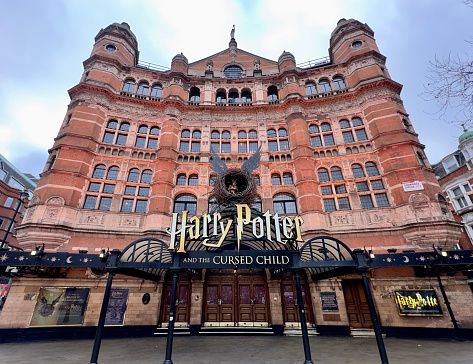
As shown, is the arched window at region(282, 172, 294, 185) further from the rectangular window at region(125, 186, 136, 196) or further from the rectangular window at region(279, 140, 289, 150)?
the rectangular window at region(125, 186, 136, 196)

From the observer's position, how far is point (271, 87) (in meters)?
25.1

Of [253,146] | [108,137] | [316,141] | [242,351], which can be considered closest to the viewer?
[242,351]

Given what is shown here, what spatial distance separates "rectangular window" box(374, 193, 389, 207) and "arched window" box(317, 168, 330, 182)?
3.85 metres

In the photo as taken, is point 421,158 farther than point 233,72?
No

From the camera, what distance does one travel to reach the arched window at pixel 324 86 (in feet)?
78.0

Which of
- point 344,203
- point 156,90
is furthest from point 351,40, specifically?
point 156,90

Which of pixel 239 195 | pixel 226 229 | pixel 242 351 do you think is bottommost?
pixel 242 351

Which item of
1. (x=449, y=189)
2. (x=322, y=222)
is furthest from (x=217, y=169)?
(x=449, y=189)

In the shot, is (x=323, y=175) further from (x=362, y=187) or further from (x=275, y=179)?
(x=275, y=179)

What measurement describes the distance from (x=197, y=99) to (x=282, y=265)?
20.7 meters

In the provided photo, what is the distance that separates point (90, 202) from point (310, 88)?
2326 cm

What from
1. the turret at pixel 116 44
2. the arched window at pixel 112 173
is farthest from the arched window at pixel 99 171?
the turret at pixel 116 44

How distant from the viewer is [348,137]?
2089cm

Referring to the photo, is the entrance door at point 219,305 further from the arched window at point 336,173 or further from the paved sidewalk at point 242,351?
the arched window at point 336,173
